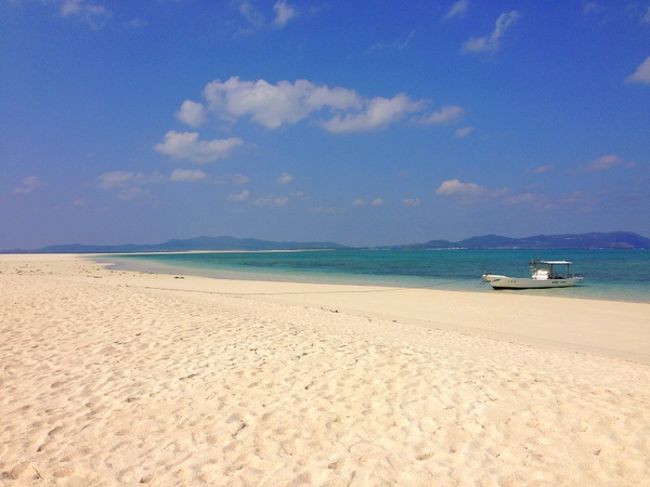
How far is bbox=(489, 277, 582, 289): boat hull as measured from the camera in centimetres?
3105

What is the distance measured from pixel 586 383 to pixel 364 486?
5.12 metres

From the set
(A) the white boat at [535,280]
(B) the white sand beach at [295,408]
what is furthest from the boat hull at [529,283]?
(B) the white sand beach at [295,408]

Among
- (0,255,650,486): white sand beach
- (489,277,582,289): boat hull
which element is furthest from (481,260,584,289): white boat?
(0,255,650,486): white sand beach

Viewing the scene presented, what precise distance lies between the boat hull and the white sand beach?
20.1 m

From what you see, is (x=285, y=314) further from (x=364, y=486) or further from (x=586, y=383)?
(x=364, y=486)

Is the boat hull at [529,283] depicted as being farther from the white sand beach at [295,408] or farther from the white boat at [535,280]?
the white sand beach at [295,408]

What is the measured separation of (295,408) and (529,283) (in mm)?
30935

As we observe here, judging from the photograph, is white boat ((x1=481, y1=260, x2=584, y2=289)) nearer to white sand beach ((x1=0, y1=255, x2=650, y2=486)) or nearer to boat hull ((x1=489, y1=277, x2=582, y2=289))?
boat hull ((x1=489, y1=277, x2=582, y2=289))

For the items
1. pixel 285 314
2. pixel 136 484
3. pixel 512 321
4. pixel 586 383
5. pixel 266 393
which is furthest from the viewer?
pixel 512 321

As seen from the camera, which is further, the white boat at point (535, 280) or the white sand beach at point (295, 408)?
the white boat at point (535, 280)

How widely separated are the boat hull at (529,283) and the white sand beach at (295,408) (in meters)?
20.1

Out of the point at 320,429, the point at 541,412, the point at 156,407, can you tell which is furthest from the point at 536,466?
the point at 156,407

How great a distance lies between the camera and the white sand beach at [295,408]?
14.4 ft

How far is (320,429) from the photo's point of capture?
5254 millimetres
